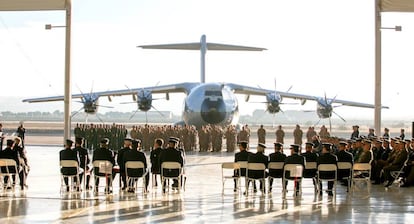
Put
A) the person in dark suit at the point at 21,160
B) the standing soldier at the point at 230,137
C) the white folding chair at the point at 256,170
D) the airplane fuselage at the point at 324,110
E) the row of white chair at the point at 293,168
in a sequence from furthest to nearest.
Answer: the airplane fuselage at the point at 324,110
the standing soldier at the point at 230,137
the person in dark suit at the point at 21,160
the white folding chair at the point at 256,170
the row of white chair at the point at 293,168

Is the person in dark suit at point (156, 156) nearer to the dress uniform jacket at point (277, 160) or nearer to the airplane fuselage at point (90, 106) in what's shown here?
the dress uniform jacket at point (277, 160)

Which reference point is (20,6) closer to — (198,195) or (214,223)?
(198,195)

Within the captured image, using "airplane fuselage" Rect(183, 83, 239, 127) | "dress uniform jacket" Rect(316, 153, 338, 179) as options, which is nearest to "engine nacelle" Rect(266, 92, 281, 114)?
"airplane fuselage" Rect(183, 83, 239, 127)

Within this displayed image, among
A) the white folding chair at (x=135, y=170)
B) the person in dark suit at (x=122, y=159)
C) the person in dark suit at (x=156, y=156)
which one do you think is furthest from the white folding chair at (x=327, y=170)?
the person in dark suit at (x=122, y=159)

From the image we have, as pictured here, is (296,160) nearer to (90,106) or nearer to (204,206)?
(204,206)

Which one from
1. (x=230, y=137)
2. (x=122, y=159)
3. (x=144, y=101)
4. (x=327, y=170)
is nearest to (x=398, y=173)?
(x=327, y=170)

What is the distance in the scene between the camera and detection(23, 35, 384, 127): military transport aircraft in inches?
1109

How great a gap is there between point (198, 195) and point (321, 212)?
273 centimetres

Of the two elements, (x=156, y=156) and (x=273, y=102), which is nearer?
(x=156, y=156)

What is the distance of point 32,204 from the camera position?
10.2m

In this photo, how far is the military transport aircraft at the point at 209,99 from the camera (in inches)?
1109

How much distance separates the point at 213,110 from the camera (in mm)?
27984

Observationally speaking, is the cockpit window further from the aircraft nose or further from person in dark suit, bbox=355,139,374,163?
person in dark suit, bbox=355,139,374,163

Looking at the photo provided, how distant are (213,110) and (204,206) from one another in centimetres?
1783
